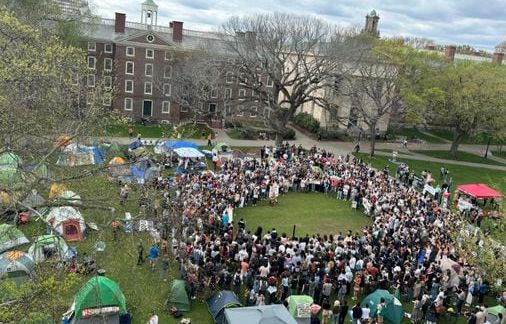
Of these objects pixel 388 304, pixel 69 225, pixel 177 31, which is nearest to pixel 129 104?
pixel 177 31

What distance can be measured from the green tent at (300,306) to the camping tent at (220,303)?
186 cm

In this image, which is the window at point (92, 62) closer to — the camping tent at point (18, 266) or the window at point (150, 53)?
the window at point (150, 53)

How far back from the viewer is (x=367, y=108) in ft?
162

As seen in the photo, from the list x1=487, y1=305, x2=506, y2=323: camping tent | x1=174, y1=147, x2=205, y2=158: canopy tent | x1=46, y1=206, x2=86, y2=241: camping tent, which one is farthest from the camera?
x1=174, y1=147, x2=205, y2=158: canopy tent

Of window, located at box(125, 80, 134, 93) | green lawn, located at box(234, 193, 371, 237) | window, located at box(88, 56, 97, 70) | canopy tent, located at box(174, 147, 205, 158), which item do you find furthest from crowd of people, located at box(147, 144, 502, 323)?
window, located at box(88, 56, 97, 70)

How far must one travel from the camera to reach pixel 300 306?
17188 mm

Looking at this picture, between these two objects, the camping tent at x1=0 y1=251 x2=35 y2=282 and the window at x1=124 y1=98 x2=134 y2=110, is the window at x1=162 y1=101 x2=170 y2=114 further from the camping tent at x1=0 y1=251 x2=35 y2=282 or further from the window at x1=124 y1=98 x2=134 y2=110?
the camping tent at x1=0 y1=251 x2=35 y2=282

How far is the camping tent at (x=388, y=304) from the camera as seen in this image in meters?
17.8

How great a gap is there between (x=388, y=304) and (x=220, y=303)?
19.9 feet

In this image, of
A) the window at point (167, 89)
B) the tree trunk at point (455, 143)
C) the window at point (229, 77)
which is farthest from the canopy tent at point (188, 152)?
the tree trunk at point (455, 143)

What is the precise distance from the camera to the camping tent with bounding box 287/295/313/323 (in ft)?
56.4

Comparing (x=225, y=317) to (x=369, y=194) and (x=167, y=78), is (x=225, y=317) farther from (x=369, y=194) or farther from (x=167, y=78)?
(x=167, y=78)

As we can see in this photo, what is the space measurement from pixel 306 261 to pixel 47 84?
13922mm

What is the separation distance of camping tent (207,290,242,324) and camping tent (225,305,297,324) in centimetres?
106
